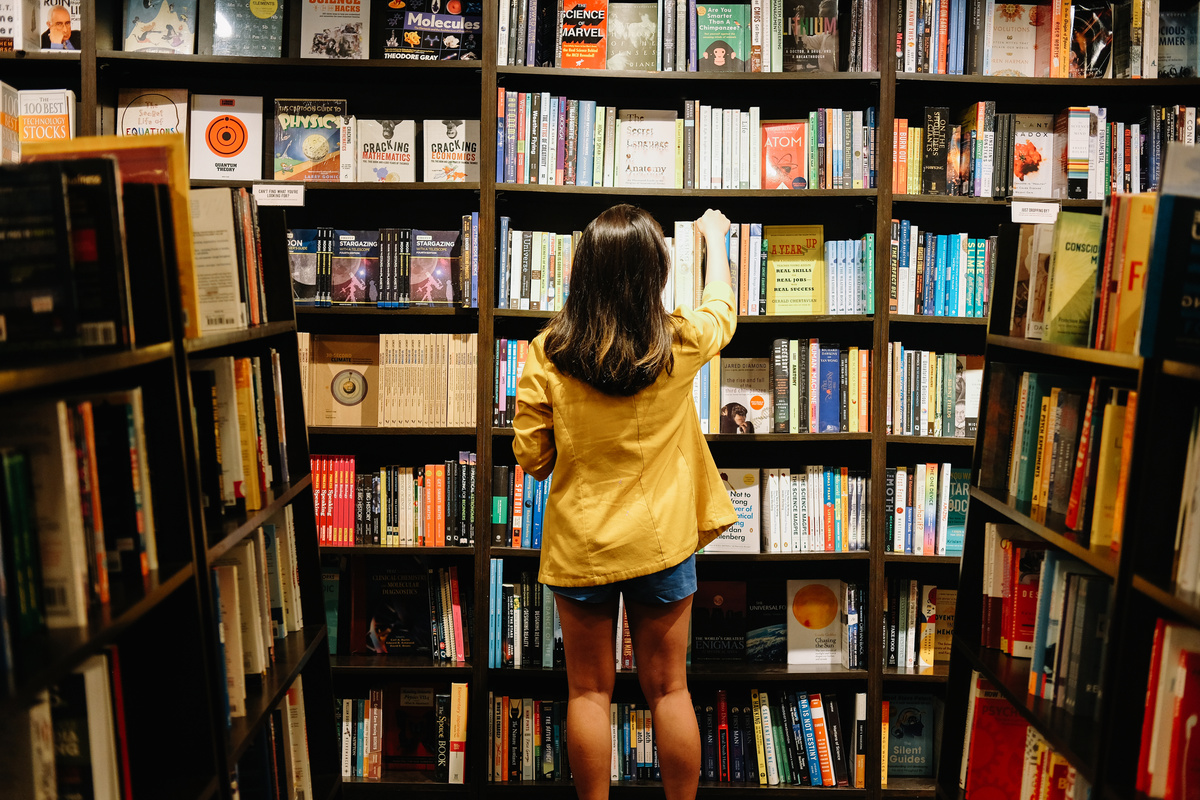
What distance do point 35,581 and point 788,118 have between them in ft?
8.14

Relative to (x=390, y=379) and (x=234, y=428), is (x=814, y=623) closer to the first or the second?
(x=390, y=379)

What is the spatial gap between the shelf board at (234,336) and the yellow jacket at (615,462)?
529 millimetres

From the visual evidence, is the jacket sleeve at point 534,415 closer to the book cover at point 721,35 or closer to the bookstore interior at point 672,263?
the bookstore interior at point 672,263

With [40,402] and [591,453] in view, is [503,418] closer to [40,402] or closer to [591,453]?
[591,453]

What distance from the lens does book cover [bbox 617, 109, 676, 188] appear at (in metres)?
2.51

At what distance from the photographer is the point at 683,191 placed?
2.48 m

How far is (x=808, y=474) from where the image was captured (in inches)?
99.7

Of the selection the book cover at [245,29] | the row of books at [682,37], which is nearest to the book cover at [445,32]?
the row of books at [682,37]

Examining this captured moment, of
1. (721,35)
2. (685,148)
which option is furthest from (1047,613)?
(721,35)

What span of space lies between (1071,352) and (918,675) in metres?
1.51

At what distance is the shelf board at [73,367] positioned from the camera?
2.78ft

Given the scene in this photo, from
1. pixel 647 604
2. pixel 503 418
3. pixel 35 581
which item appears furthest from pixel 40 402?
pixel 503 418

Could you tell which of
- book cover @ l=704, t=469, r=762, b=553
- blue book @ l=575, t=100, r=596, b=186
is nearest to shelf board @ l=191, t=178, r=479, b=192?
blue book @ l=575, t=100, r=596, b=186

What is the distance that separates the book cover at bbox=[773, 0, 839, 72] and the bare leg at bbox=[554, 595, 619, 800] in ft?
5.74
